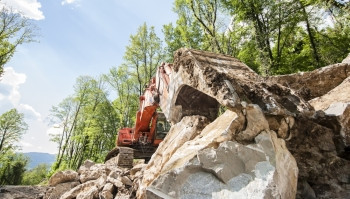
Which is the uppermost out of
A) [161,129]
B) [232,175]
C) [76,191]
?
[161,129]

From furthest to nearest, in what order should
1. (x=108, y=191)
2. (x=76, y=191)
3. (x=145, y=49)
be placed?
(x=145, y=49)
(x=76, y=191)
(x=108, y=191)

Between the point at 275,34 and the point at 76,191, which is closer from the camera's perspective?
the point at 76,191

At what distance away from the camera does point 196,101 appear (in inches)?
194

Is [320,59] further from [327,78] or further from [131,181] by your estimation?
[131,181]

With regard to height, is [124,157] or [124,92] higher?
[124,92]

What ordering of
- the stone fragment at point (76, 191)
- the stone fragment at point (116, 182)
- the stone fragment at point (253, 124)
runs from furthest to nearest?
the stone fragment at point (76, 191) < the stone fragment at point (116, 182) < the stone fragment at point (253, 124)

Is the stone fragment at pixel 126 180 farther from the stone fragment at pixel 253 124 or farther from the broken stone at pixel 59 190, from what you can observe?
the stone fragment at pixel 253 124

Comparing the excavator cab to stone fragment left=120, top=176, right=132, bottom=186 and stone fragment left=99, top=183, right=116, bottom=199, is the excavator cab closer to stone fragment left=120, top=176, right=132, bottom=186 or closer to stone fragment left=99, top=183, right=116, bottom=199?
stone fragment left=120, top=176, right=132, bottom=186

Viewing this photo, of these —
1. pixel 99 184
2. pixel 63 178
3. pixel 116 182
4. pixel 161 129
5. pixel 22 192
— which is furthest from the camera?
pixel 161 129

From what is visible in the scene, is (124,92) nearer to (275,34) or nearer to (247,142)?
(275,34)

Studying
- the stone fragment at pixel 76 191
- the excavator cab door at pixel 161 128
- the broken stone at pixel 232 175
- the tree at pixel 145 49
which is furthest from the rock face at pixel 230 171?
the tree at pixel 145 49

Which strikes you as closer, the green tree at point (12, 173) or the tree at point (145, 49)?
the tree at point (145, 49)

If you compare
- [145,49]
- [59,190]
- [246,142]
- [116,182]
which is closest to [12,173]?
[145,49]

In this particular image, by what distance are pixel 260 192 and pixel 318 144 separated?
1678 millimetres
